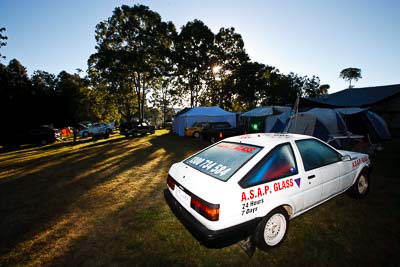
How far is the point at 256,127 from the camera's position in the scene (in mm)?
17234

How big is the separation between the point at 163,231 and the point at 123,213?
1222 mm

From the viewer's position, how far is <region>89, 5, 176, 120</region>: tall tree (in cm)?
2528

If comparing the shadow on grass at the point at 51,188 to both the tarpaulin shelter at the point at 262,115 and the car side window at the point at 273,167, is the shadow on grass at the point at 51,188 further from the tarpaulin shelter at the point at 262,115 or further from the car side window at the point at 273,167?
the tarpaulin shelter at the point at 262,115

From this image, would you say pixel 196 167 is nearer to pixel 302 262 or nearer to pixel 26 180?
pixel 302 262

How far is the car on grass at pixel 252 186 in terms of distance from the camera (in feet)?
7.61

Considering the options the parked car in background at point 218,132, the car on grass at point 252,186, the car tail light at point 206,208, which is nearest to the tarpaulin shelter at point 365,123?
the parked car in background at point 218,132

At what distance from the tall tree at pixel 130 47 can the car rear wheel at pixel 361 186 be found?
26.6 meters

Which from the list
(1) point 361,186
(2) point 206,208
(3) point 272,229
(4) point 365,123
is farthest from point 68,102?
(4) point 365,123

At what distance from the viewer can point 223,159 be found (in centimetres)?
308

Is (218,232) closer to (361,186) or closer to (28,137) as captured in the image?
(361,186)

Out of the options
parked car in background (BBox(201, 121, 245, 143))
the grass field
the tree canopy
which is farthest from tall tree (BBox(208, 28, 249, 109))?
the grass field

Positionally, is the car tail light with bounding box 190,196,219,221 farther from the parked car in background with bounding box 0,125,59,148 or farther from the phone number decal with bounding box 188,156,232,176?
the parked car in background with bounding box 0,125,59,148

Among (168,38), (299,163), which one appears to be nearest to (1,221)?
(299,163)

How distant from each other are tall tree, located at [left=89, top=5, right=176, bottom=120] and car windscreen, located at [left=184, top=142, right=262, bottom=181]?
83.6 feet
